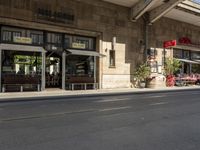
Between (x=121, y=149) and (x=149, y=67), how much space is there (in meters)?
22.9

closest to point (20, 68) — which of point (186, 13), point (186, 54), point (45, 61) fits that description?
point (45, 61)

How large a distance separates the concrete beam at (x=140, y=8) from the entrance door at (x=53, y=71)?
815 centimetres

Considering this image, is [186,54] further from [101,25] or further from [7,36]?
[7,36]

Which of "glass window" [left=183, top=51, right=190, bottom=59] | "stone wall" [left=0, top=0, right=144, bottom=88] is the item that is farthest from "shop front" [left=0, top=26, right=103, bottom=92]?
"glass window" [left=183, top=51, right=190, bottom=59]

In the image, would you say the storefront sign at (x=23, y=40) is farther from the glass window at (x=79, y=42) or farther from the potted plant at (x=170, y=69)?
the potted plant at (x=170, y=69)

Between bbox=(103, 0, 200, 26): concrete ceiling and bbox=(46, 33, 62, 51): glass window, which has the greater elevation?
bbox=(103, 0, 200, 26): concrete ceiling

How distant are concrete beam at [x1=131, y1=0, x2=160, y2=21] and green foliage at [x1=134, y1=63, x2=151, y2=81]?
4.48 m

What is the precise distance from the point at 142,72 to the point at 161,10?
6084mm

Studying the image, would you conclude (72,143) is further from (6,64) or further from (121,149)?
(6,64)

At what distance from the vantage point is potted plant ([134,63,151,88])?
89.3 feet

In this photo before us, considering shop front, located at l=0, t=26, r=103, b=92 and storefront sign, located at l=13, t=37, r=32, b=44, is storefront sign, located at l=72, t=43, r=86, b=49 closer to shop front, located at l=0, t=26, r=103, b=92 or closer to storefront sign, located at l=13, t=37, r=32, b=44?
shop front, located at l=0, t=26, r=103, b=92

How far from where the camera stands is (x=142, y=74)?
Answer: 27281mm

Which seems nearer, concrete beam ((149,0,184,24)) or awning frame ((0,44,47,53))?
awning frame ((0,44,47,53))

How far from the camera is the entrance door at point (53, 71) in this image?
23.3m
